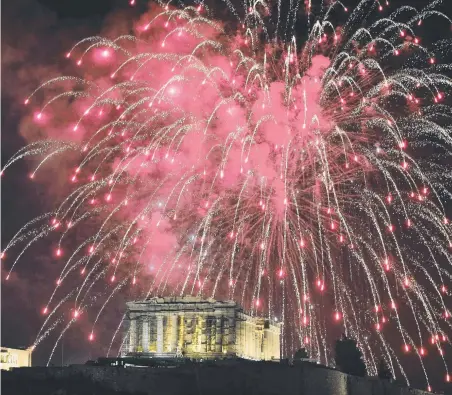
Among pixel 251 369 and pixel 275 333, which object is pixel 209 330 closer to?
pixel 275 333

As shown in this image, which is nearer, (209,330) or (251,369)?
(251,369)

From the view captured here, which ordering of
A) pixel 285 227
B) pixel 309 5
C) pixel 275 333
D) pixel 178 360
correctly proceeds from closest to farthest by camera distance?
1. pixel 309 5
2. pixel 285 227
3. pixel 178 360
4. pixel 275 333

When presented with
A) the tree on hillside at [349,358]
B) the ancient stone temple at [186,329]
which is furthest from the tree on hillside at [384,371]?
the ancient stone temple at [186,329]

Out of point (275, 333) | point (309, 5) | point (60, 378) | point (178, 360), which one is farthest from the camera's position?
point (275, 333)

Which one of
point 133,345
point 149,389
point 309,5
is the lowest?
point 149,389

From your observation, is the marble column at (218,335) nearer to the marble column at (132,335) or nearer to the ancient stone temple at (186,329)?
the ancient stone temple at (186,329)

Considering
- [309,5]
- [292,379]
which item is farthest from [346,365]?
[309,5]

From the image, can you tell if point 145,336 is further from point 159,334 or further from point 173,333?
point 173,333

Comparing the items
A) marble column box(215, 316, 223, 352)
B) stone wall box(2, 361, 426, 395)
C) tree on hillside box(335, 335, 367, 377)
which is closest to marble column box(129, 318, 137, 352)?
marble column box(215, 316, 223, 352)
